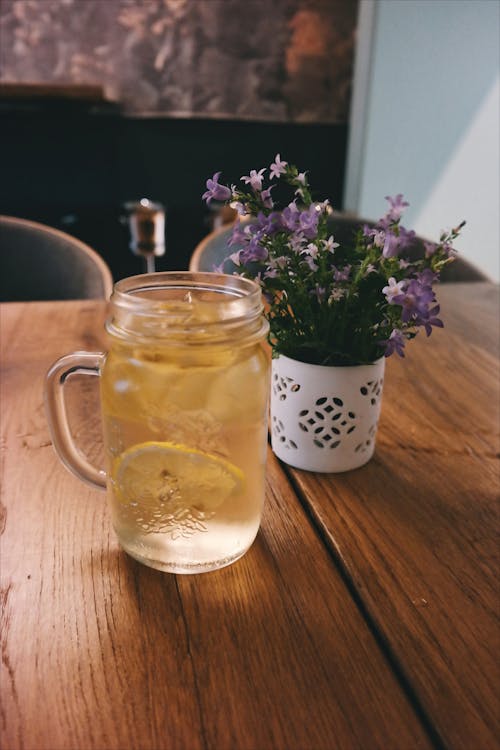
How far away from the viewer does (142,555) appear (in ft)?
1.47

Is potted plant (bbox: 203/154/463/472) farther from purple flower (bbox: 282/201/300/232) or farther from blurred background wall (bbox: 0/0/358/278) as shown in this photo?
blurred background wall (bbox: 0/0/358/278)

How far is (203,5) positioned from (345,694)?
306 cm

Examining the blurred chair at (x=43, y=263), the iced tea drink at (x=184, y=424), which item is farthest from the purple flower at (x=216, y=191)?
the blurred chair at (x=43, y=263)

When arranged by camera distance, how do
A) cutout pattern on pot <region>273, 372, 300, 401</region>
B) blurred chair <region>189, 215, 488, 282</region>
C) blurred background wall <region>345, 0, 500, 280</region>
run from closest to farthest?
cutout pattern on pot <region>273, 372, 300, 401</region> → blurred chair <region>189, 215, 488, 282</region> → blurred background wall <region>345, 0, 500, 280</region>

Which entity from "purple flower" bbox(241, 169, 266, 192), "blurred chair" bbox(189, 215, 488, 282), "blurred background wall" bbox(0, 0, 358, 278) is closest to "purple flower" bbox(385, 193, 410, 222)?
"purple flower" bbox(241, 169, 266, 192)

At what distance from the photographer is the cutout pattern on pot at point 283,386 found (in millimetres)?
562

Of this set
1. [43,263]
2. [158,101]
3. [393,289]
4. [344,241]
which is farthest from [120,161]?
[393,289]

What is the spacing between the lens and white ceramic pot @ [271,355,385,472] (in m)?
0.55

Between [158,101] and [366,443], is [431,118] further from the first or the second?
[366,443]

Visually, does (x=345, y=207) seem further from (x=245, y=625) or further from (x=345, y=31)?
(x=245, y=625)

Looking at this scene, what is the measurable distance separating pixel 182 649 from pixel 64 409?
0.62 ft

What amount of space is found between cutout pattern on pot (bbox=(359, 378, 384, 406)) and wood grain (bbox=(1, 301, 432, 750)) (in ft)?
0.37

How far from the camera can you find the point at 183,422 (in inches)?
16.4

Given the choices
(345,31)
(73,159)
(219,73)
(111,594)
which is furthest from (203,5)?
(111,594)
